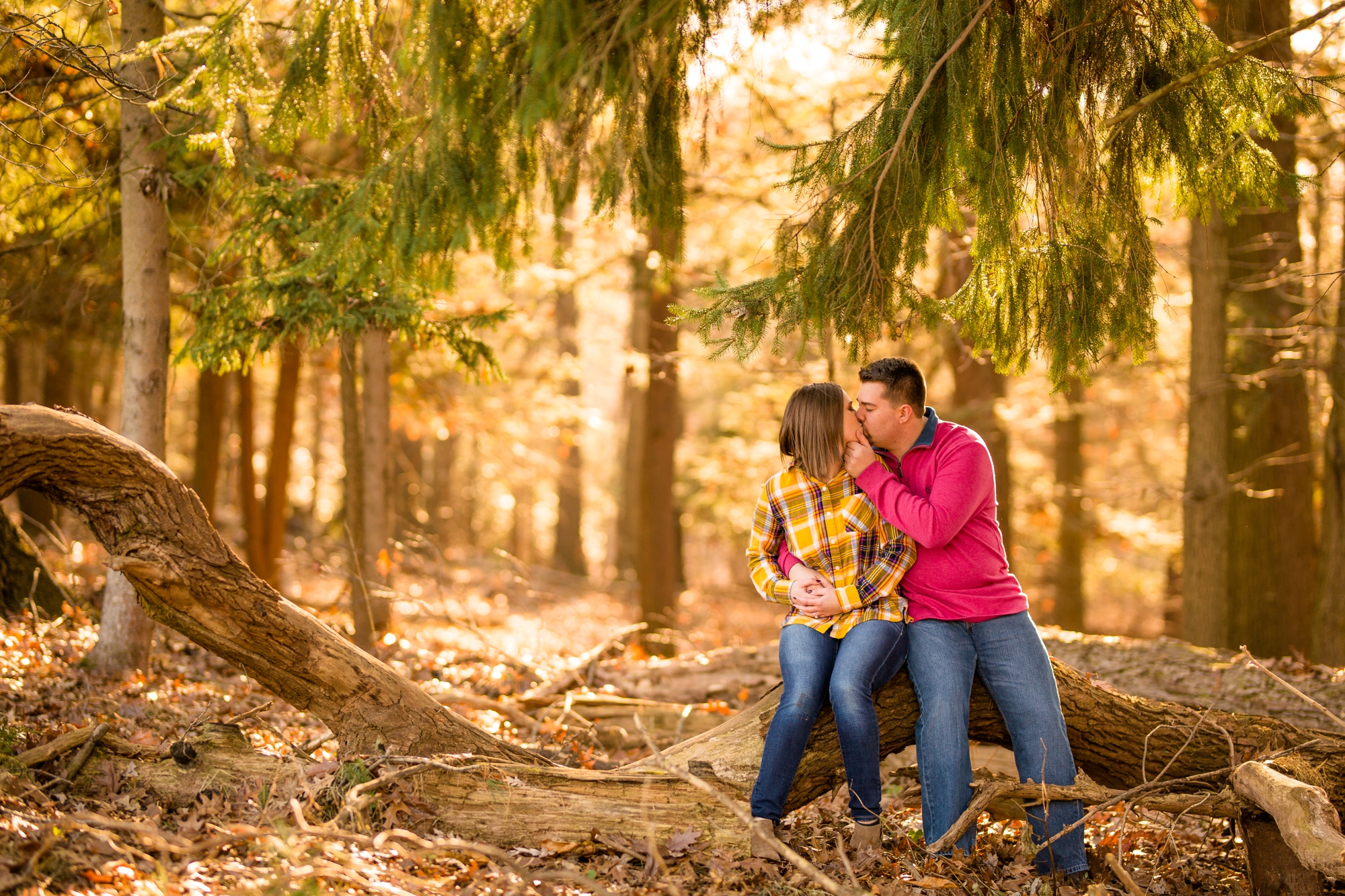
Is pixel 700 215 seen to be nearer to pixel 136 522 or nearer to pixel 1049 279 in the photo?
pixel 1049 279

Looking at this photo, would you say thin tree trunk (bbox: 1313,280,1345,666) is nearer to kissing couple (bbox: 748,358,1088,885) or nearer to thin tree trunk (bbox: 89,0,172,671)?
kissing couple (bbox: 748,358,1088,885)

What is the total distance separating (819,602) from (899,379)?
111cm

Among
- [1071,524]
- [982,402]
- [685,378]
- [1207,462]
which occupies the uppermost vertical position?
[685,378]

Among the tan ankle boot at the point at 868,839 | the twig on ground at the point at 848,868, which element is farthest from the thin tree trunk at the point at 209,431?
the twig on ground at the point at 848,868

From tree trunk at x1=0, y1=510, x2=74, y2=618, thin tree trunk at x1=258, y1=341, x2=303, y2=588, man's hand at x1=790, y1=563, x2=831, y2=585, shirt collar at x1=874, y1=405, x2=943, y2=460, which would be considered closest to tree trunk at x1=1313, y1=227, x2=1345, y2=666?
shirt collar at x1=874, y1=405, x2=943, y2=460

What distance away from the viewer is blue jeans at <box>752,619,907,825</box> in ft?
13.0

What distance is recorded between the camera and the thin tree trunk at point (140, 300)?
6.09m

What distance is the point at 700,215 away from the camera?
485 inches

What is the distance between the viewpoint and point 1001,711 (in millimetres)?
4312

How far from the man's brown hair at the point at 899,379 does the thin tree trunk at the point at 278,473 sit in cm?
762

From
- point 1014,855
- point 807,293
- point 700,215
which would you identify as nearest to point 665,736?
point 1014,855

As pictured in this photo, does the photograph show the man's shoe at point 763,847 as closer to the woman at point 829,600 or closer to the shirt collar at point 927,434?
the woman at point 829,600

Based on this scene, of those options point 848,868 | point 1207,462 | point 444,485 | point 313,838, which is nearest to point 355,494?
point 313,838

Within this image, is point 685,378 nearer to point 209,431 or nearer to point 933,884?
point 209,431
